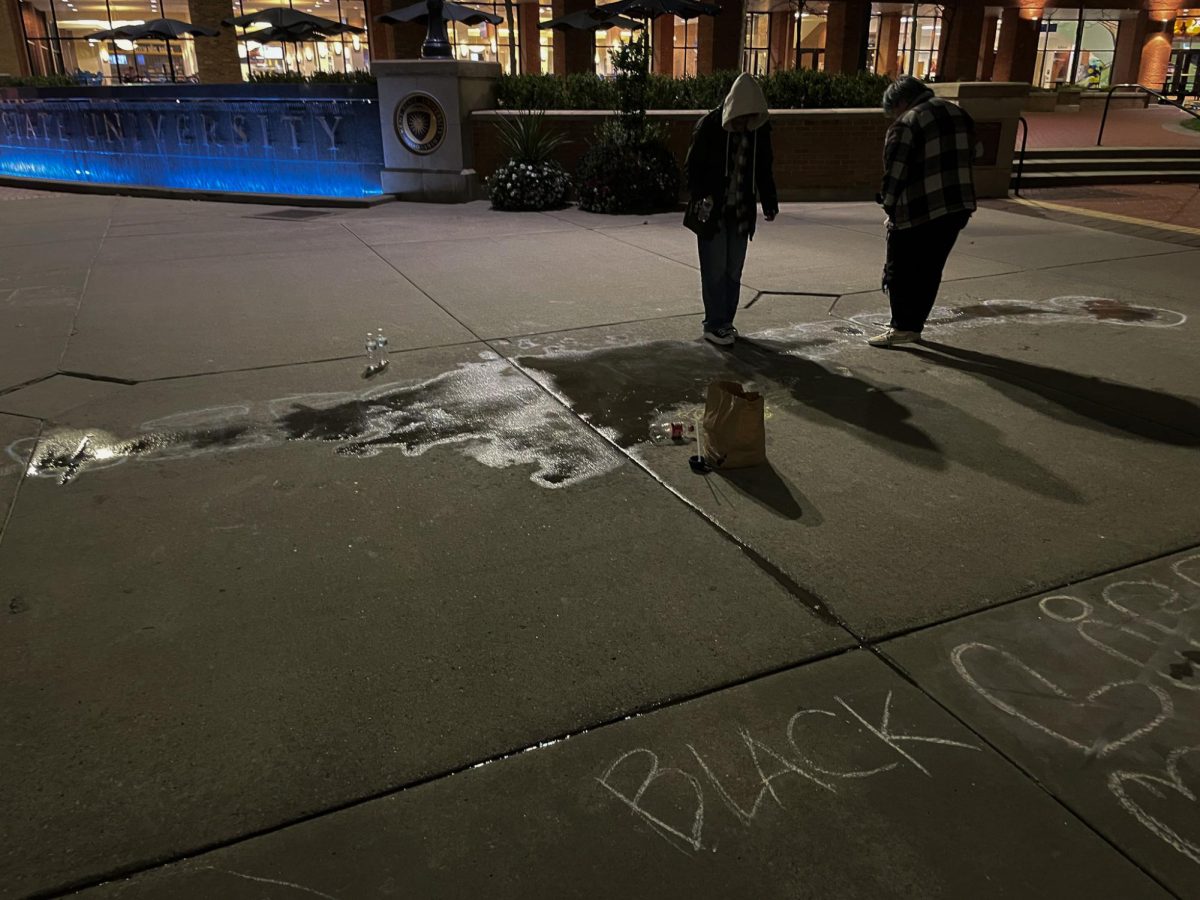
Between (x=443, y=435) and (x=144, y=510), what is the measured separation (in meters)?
1.48

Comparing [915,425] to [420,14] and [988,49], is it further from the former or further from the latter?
[988,49]

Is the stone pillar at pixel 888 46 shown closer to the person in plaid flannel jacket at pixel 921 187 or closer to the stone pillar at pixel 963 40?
the stone pillar at pixel 963 40

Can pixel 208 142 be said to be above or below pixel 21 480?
above

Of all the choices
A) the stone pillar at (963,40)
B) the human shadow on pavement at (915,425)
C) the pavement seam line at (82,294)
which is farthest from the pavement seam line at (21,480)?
the stone pillar at (963,40)

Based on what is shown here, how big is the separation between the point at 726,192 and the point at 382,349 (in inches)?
103

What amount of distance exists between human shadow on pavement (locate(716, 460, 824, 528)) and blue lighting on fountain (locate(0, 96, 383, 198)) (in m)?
12.4

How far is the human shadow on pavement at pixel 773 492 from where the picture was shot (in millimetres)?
3885

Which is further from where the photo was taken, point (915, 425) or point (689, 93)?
point (689, 93)

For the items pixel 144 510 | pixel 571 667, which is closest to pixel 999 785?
pixel 571 667

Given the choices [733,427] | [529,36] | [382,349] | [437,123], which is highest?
[529,36]

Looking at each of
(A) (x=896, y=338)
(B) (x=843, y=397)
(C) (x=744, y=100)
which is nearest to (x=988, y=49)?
(A) (x=896, y=338)

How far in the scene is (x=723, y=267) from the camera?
6.25 meters

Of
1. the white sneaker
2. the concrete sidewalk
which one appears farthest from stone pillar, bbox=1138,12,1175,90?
the white sneaker

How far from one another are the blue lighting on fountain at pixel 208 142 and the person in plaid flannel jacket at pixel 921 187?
10.8 metres
